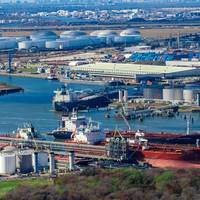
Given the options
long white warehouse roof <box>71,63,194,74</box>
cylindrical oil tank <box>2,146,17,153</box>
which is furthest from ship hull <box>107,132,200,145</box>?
long white warehouse roof <box>71,63,194,74</box>

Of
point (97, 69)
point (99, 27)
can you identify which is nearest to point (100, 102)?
point (97, 69)

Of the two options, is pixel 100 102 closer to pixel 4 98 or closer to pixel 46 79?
pixel 4 98

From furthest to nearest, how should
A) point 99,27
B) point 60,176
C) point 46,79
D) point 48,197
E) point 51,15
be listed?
point 51,15, point 99,27, point 46,79, point 60,176, point 48,197

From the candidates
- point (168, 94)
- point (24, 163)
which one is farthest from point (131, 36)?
point (24, 163)

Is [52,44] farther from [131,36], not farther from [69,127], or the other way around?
[69,127]

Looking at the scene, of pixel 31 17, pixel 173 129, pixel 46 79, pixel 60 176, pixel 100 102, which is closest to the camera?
pixel 60 176

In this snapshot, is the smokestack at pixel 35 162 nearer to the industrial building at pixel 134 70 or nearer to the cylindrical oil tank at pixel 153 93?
the cylindrical oil tank at pixel 153 93

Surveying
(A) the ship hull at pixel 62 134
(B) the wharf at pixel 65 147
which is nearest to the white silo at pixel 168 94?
(A) the ship hull at pixel 62 134
